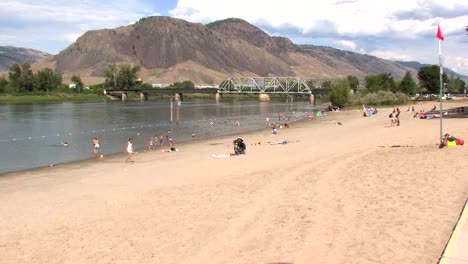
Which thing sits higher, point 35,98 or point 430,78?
point 430,78

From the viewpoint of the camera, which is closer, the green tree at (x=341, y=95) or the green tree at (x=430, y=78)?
→ the green tree at (x=341, y=95)

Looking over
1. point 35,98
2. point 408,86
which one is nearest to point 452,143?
point 408,86

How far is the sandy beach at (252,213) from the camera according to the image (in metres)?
10.9

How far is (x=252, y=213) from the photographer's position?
14.1 metres

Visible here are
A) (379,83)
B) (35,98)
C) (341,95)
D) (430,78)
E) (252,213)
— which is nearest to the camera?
(252,213)

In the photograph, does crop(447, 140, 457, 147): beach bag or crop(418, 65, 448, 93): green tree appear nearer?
crop(447, 140, 457, 147): beach bag

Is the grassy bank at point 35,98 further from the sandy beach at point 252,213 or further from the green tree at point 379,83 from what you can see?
the sandy beach at point 252,213

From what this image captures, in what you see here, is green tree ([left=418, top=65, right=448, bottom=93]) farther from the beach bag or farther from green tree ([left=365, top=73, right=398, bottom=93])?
the beach bag

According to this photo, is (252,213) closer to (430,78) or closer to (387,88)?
(387,88)

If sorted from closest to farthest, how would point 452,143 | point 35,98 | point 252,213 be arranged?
point 252,213 → point 452,143 → point 35,98

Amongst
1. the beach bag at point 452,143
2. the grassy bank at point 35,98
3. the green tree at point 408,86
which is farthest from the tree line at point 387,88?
the grassy bank at point 35,98

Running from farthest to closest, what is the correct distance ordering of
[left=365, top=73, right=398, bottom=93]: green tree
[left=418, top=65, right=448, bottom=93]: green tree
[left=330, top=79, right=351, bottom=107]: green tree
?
[left=418, top=65, right=448, bottom=93]: green tree
[left=365, top=73, right=398, bottom=93]: green tree
[left=330, top=79, right=351, bottom=107]: green tree

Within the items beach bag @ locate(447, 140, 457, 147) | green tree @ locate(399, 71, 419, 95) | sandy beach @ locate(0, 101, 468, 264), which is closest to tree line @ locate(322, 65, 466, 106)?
green tree @ locate(399, 71, 419, 95)

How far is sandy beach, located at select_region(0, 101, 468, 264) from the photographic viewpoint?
10930 millimetres
